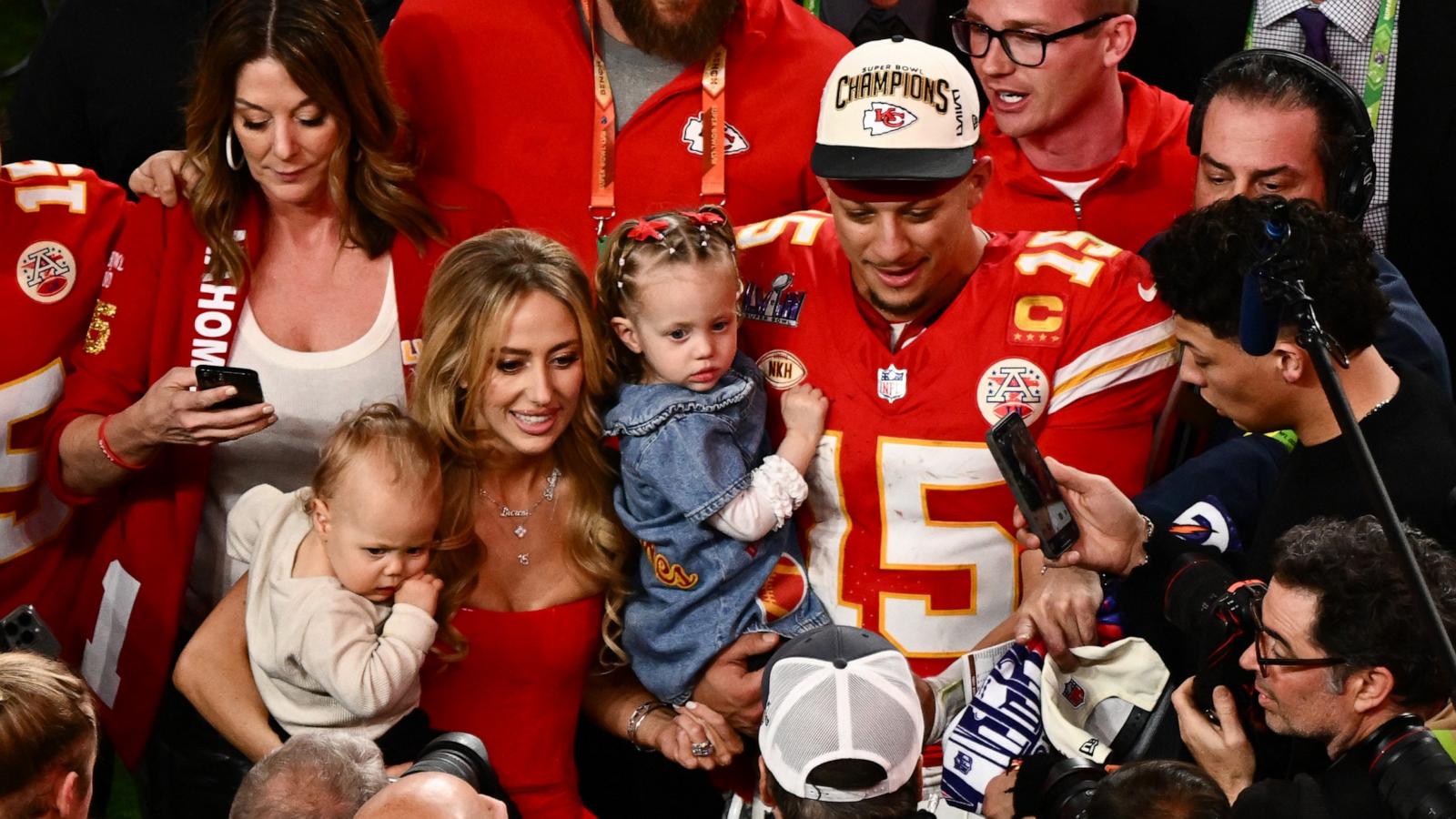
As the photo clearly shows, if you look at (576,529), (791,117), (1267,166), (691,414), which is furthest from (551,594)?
(1267,166)

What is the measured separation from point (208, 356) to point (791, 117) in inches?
61.5

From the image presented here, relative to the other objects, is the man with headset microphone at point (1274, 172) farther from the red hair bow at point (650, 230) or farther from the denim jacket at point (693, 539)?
the red hair bow at point (650, 230)

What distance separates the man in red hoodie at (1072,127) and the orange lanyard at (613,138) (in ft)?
Answer: 2.04

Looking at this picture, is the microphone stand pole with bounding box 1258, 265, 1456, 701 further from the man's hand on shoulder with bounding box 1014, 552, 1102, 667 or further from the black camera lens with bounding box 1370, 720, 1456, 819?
the man's hand on shoulder with bounding box 1014, 552, 1102, 667

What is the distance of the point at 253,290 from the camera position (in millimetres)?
3875

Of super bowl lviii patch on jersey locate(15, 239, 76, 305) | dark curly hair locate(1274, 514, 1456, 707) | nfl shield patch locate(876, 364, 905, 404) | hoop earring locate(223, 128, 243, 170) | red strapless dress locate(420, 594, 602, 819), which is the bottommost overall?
red strapless dress locate(420, 594, 602, 819)

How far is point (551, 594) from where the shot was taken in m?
3.59

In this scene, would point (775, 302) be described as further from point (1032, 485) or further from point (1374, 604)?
point (1374, 604)

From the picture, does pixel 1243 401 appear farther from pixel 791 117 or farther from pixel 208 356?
pixel 208 356

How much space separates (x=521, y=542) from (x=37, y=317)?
47.6 inches

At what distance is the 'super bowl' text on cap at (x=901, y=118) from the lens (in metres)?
3.45

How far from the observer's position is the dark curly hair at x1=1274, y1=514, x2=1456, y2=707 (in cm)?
273

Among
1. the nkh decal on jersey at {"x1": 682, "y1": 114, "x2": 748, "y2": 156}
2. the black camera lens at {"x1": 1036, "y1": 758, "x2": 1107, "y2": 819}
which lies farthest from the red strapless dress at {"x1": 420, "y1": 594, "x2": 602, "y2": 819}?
the nkh decal on jersey at {"x1": 682, "y1": 114, "x2": 748, "y2": 156}

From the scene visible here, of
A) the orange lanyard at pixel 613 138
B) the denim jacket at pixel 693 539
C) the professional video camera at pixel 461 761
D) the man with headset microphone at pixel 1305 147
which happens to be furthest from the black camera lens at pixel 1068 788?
the orange lanyard at pixel 613 138
